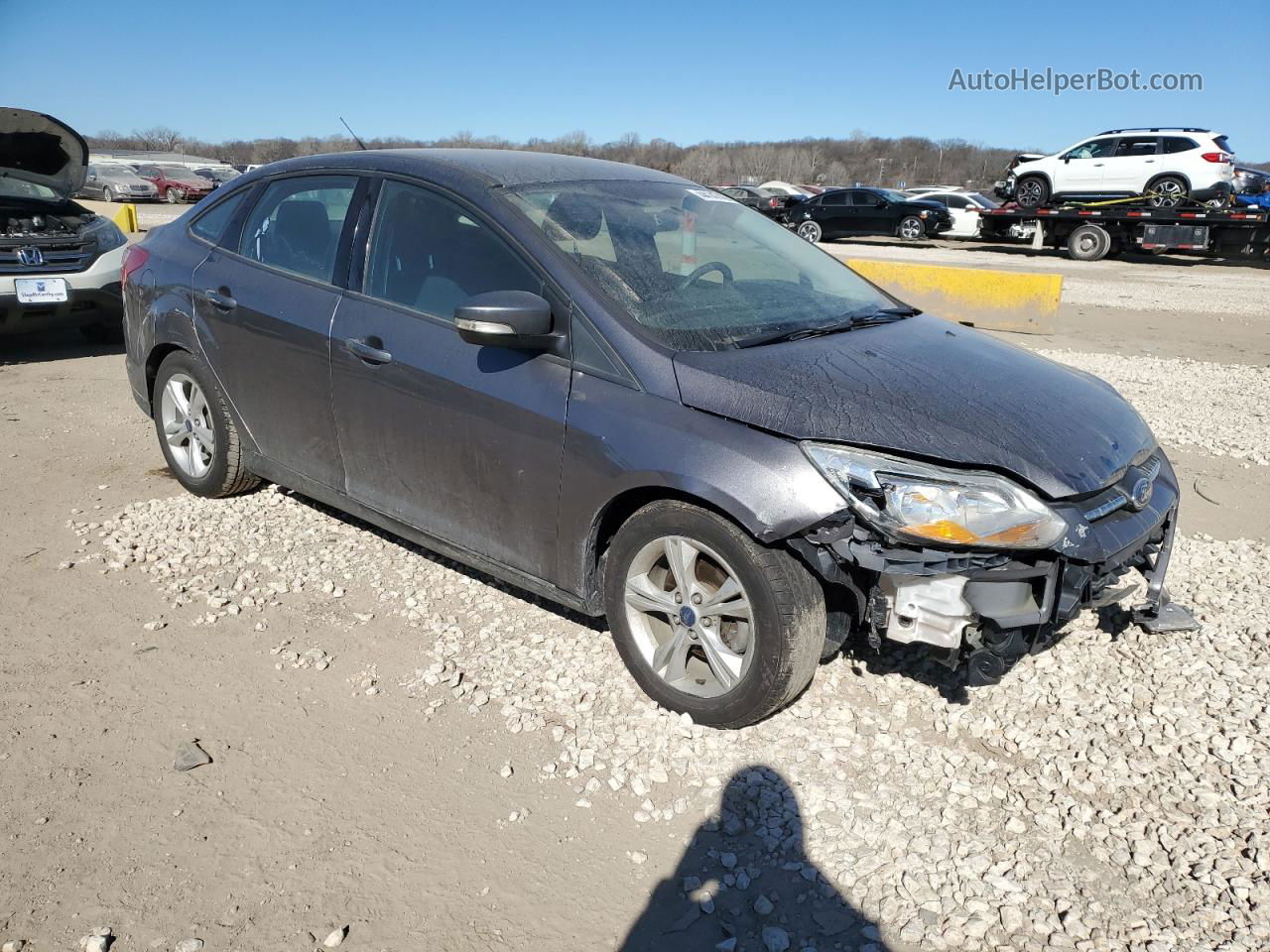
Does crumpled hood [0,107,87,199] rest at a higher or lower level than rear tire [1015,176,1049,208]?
lower

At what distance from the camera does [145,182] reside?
36.9 metres

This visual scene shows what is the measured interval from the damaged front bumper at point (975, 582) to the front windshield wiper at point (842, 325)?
840 millimetres

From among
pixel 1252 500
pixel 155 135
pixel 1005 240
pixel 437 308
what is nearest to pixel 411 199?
pixel 437 308

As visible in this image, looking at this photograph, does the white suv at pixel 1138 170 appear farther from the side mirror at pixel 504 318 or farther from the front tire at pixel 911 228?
the side mirror at pixel 504 318

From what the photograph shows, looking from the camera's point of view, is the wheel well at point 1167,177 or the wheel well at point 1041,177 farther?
the wheel well at point 1041,177

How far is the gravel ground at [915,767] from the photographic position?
2.45 meters

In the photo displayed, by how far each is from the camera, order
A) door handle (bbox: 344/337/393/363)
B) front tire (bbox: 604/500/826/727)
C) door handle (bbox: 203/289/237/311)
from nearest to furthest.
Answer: front tire (bbox: 604/500/826/727)
door handle (bbox: 344/337/393/363)
door handle (bbox: 203/289/237/311)

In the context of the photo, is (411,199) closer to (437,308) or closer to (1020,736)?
(437,308)

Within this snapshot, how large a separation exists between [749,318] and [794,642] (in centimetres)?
123

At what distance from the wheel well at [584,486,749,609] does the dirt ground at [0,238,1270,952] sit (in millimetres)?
550

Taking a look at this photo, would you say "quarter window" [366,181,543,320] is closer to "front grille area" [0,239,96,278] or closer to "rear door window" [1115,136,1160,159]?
"front grille area" [0,239,96,278]

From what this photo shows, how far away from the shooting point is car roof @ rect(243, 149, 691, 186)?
3.69 m

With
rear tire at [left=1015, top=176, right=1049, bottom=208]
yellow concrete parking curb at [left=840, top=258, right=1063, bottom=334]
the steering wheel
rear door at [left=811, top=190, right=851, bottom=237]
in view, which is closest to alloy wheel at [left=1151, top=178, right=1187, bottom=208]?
rear tire at [left=1015, top=176, right=1049, bottom=208]

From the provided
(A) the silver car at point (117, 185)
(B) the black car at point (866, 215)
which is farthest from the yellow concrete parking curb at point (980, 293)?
(A) the silver car at point (117, 185)
